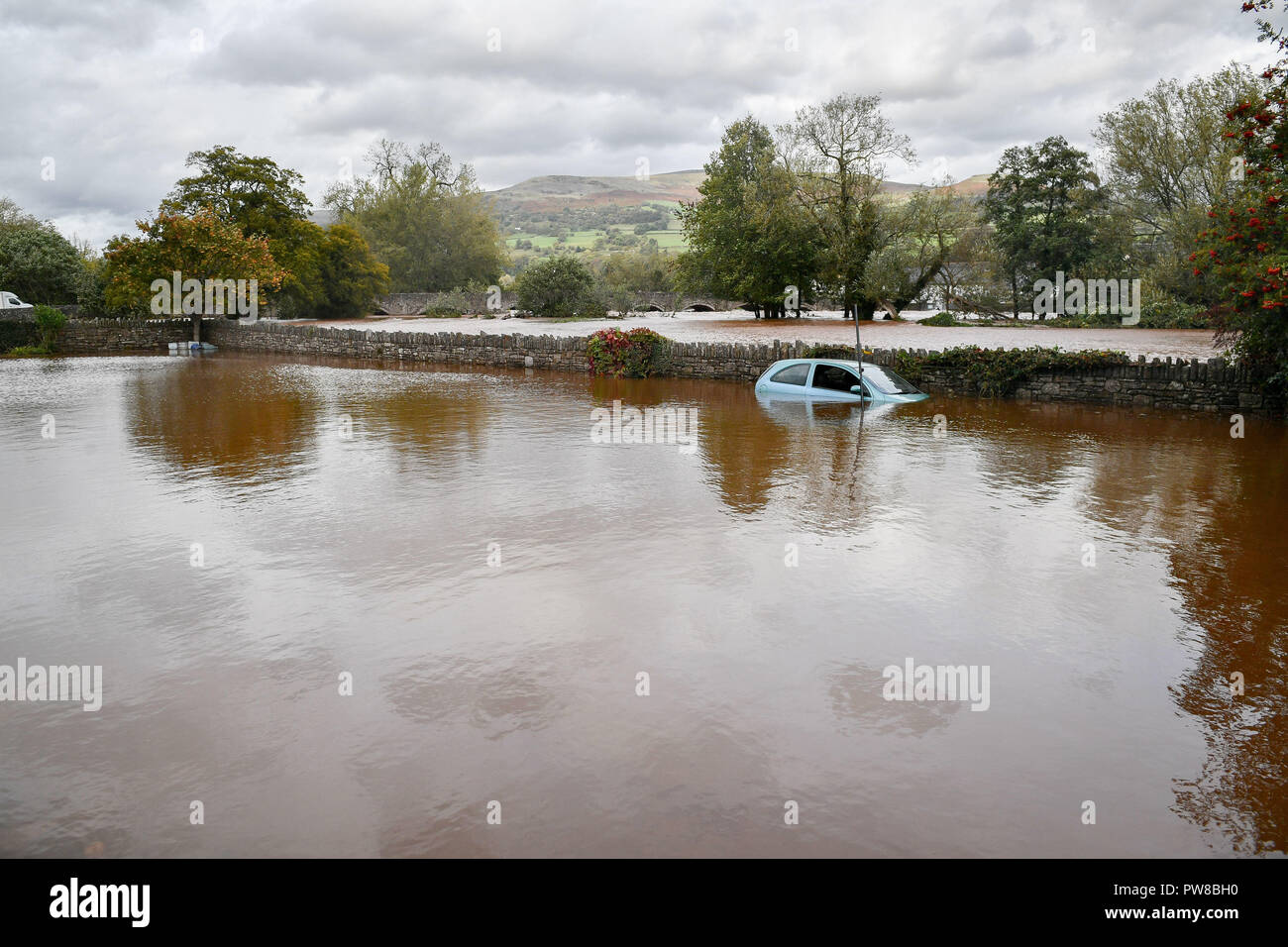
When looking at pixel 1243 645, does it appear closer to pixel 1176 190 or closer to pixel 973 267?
pixel 973 267

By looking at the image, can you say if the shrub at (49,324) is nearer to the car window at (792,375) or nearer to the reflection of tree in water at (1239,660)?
the car window at (792,375)

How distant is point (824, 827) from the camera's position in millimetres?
4352

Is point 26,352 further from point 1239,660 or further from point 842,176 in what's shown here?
point 1239,660

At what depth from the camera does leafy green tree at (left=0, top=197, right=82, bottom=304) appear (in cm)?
5250

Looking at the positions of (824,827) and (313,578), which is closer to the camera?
(824,827)

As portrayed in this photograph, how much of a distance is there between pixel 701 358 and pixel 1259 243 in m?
13.6

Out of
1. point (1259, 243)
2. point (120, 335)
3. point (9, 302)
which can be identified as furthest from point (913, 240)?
point (9, 302)

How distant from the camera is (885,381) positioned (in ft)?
62.8

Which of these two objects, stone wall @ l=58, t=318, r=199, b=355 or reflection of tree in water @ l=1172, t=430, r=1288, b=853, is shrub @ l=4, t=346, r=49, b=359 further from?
reflection of tree in water @ l=1172, t=430, r=1288, b=853

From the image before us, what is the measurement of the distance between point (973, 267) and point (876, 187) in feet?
21.5

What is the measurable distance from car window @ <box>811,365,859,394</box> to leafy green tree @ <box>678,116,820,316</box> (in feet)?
69.0

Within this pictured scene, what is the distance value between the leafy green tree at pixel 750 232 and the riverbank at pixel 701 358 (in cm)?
1472

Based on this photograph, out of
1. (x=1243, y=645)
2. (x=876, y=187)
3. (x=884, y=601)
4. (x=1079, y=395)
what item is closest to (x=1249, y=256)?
(x=1079, y=395)
